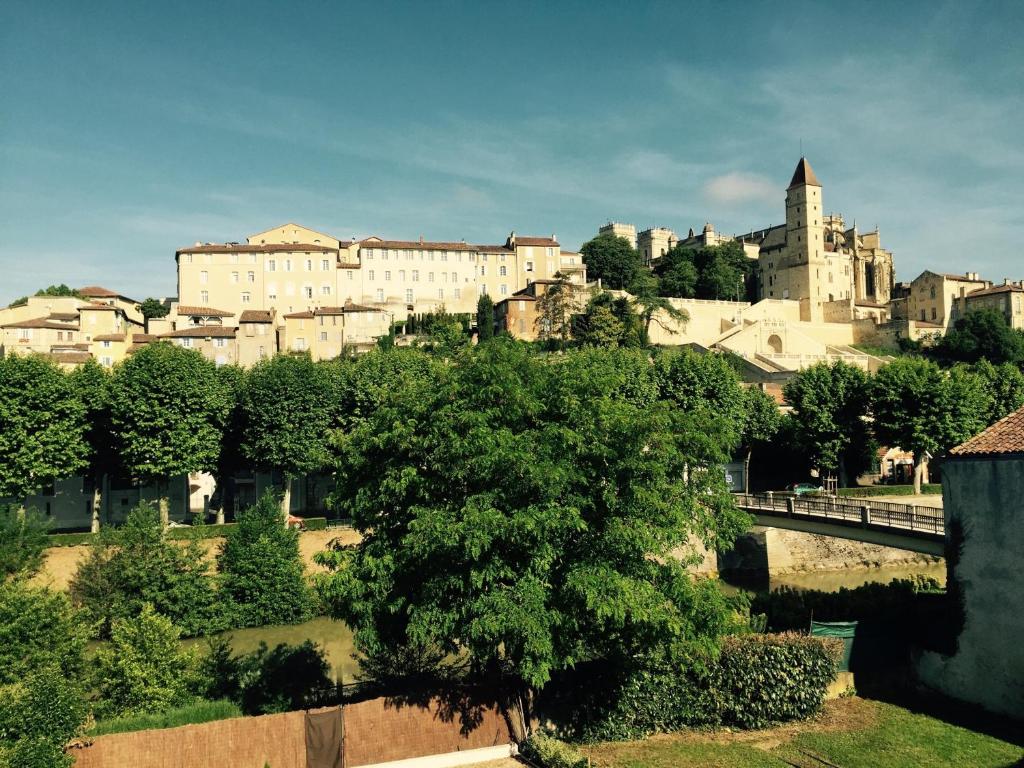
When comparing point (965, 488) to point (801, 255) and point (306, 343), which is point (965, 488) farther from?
point (801, 255)

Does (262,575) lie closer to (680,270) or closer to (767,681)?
(767,681)

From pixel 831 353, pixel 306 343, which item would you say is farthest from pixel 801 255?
pixel 306 343

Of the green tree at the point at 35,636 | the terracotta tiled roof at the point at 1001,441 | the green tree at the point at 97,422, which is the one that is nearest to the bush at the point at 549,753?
the green tree at the point at 35,636

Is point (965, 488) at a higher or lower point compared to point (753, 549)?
higher

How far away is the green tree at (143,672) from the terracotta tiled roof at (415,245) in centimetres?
7428

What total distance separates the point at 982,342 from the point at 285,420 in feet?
256

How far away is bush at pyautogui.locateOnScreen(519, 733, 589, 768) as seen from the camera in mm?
16141

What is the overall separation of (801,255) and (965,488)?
9420 cm

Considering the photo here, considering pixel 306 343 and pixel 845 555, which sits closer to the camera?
pixel 845 555

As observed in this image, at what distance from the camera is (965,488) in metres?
20.9

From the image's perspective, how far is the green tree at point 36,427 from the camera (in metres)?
36.8

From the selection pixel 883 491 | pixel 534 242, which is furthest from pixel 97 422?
pixel 534 242

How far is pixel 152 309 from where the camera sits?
299ft

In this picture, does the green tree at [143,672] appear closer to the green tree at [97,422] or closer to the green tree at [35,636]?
the green tree at [35,636]
